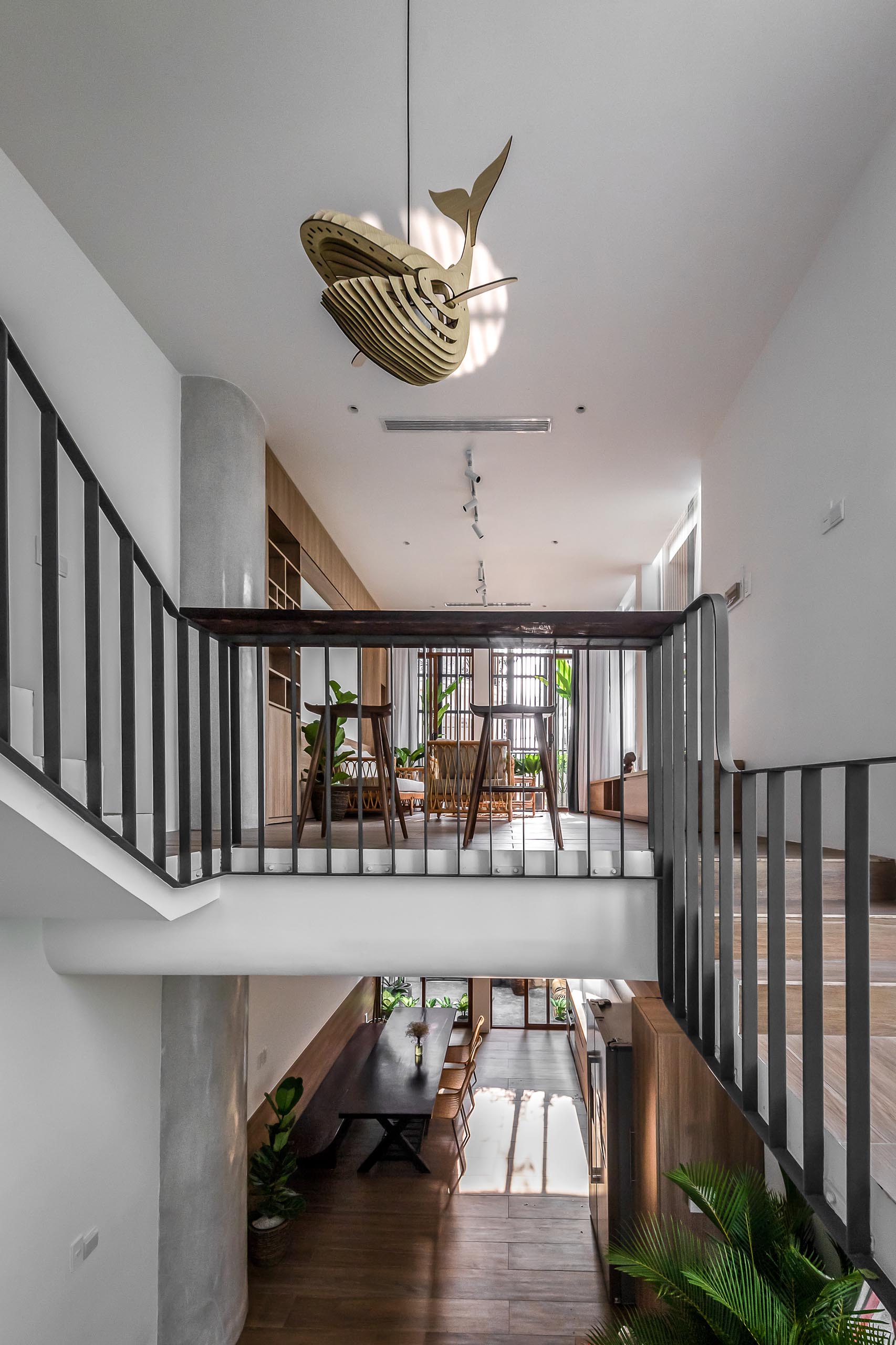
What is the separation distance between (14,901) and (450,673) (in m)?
11.2

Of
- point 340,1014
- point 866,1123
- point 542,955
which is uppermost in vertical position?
point 866,1123

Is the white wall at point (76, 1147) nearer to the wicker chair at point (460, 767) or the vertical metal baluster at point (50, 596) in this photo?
the vertical metal baluster at point (50, 596)

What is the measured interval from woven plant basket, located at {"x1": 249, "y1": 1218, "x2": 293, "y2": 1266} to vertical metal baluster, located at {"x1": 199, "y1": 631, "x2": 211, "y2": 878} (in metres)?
4.17

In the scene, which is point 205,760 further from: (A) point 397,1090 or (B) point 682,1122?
(A) point 397,1090

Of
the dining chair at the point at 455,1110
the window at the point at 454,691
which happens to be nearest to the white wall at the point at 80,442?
the dining chair at the point at 455,1110

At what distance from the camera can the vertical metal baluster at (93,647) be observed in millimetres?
2375

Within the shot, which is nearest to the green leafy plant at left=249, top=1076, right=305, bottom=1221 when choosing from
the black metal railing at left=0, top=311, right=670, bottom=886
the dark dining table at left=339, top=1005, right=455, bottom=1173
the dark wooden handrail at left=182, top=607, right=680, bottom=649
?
the dark dining table at left=339, top=1005, right=455, bottom=1173

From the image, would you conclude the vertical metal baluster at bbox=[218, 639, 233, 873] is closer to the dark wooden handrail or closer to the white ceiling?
the dark wooden handrail

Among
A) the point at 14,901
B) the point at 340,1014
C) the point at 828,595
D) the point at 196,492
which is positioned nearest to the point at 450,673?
the point at 340,1014

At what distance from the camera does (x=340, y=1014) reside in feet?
32.2

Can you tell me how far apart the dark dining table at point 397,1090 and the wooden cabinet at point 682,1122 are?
321cm

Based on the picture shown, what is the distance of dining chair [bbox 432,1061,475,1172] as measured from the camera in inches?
309

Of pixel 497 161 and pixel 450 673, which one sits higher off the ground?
pixel 497 161

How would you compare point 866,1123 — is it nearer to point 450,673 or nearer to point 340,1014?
point 340,1014
